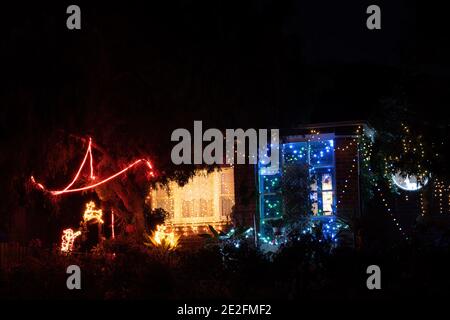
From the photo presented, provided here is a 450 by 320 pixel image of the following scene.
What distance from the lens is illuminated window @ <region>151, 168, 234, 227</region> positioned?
14.8 meters

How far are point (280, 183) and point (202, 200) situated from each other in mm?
2206

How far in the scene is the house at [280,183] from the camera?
1370 cm

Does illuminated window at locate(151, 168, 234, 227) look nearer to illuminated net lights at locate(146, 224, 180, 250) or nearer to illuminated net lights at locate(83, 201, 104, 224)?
illuminated net lights at locate(83, 201, 104, 224)

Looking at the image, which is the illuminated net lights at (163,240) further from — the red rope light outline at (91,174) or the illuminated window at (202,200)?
the illuminated window at (202,200)

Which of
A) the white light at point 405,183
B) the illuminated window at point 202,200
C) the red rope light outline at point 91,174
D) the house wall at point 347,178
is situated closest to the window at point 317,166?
the house wall at point 347,178

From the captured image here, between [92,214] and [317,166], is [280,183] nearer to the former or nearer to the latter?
[317,166]

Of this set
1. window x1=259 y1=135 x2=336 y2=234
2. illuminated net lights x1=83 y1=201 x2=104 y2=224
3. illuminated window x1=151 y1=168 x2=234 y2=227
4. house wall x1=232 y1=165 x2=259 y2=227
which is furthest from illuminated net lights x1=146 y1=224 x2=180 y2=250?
window x1=259 y1=135 x2=336 y2=234

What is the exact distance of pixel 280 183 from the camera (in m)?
13.6

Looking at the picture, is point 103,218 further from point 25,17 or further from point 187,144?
point 25,17

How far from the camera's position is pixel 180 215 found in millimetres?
14977

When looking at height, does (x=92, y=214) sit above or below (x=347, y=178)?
below

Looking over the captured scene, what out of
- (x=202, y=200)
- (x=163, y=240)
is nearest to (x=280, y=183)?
(x=202, y=200)
